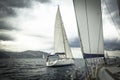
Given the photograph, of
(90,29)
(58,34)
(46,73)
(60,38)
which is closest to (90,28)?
(90,29)

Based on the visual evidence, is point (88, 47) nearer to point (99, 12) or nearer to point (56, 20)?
point (99, 12)

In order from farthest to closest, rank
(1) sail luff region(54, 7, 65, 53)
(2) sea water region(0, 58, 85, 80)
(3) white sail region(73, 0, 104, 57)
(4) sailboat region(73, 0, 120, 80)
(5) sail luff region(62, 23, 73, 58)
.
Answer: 1. (5) sail luff region(62, 23, 73, 58)
2. (1) sail luff region(54, 7, 65, 53)
3. (2) sea water region(0, 58, 85, 80)
4. (3) white sail region(73, 0, 104, 57)
5. (4) sailboat region(73, 0, 120, 80)

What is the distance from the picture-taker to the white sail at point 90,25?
1298 cm

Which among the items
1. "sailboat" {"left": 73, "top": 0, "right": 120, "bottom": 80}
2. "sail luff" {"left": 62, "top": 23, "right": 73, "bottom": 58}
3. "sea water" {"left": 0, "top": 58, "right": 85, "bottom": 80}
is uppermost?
"sail luff" {"left": 62, "top": 23, "right": 73, "bottom": 58}

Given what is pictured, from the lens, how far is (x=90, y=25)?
14.8 meters

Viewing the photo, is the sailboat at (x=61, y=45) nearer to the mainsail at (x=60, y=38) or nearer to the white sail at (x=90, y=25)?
the mainsail at (x=60, y=38)

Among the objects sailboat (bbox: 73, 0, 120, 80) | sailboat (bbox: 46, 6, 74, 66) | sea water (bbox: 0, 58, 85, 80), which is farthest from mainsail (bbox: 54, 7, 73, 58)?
sailboat (bbox: 73, 0, 120, 80)

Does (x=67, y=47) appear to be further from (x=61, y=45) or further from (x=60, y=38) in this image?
(x=60, y=38)

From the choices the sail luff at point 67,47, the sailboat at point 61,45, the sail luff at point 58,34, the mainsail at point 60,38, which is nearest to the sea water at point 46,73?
the sailboat at point 61,45

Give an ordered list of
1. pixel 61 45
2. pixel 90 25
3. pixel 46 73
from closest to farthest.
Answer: pixel 90 25 < pixel 46 73 < pixel 61 45

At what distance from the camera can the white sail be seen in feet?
42.6

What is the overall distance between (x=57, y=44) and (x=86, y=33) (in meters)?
50.2

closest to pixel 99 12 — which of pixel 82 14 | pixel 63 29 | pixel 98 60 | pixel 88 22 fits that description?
pixel 88 22

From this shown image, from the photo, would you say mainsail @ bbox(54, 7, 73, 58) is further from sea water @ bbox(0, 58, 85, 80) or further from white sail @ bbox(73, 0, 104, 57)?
white sail @ bbox(73, 0, 104, 57)
